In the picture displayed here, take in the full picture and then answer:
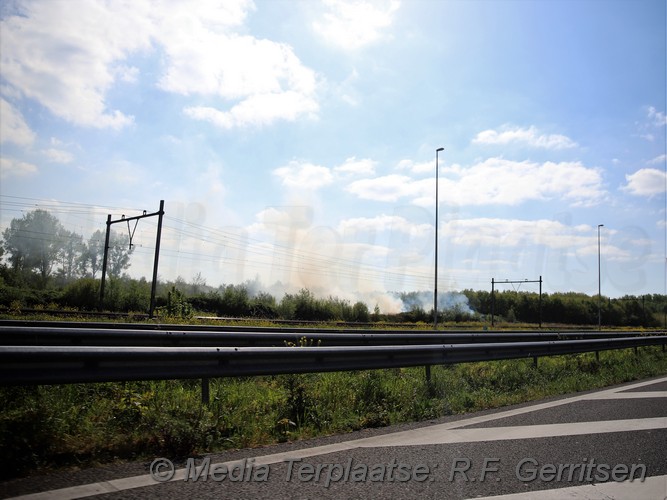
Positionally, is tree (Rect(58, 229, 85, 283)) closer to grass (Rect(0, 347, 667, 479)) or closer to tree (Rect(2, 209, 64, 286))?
tree (Rect(2, 209, 64, 286))

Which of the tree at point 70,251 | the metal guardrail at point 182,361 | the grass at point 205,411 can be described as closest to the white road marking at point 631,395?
the grass at point 205,411

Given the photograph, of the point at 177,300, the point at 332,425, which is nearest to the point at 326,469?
the point at 332,425

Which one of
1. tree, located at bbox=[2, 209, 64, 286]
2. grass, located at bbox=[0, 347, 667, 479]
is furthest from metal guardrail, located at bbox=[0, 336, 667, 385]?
tree, located at bbox=[2, 209, 64, 286]

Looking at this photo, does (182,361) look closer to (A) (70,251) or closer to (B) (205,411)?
(B) (205,411)

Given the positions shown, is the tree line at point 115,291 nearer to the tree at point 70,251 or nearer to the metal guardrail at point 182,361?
the tree at point 70,251

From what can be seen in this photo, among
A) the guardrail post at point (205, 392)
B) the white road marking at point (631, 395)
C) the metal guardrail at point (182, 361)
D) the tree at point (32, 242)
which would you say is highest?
the tree at point (32, 242)

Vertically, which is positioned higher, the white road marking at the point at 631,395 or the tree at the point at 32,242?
the tree at the point at 32,242

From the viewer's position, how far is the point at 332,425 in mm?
5461

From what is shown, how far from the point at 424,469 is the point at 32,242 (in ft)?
167

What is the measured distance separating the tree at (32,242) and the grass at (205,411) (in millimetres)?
42258

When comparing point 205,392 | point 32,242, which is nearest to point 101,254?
point 32,242

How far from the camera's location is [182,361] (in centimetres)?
469

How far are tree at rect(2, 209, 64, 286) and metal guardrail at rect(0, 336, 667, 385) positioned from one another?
142ft

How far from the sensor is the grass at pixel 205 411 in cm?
391
